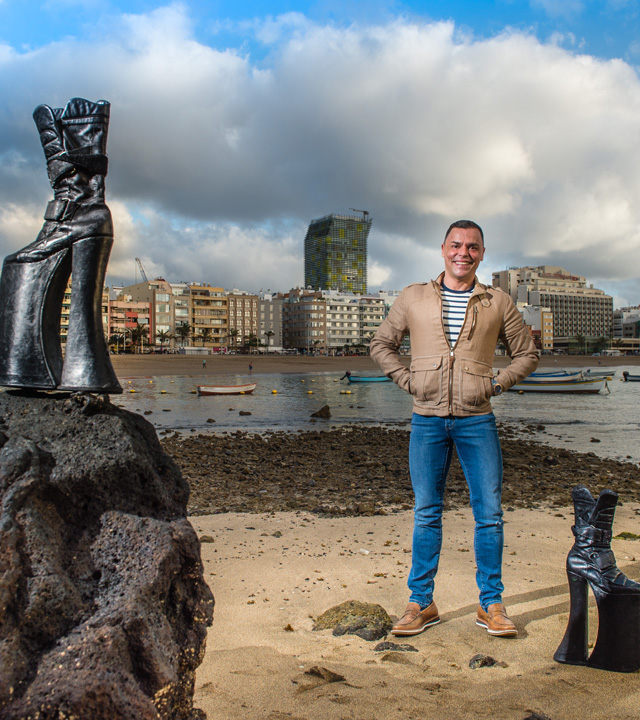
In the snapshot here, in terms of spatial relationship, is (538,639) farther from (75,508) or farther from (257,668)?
(75,508)

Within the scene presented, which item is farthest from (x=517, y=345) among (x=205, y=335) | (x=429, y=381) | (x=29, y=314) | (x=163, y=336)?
(x=205, y=335)

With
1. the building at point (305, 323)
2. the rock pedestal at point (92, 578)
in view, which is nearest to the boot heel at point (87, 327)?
the rock pedestal at point (92, 578)

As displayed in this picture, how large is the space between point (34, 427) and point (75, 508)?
1.86 ft

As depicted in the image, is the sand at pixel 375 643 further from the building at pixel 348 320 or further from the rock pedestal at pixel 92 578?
the building at pixel 348 320

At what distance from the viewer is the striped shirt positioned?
3896mm

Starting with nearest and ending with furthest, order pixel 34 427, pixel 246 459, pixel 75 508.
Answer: pixel 75 508, pixel 34 427, pixel 246 459

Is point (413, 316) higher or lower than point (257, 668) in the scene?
higher

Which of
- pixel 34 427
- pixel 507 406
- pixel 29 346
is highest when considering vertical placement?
pixel 29 346

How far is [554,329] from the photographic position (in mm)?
191125

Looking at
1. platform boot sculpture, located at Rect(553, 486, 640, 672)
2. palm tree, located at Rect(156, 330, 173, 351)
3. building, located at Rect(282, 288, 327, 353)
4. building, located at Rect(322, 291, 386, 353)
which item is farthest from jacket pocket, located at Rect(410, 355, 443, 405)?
building, located at Rect(322, 291, 386, 353)


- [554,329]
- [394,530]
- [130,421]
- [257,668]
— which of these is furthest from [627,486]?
[554,329]

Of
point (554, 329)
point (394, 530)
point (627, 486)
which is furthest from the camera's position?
point (554, 329)

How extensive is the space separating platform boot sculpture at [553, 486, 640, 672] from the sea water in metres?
10.7

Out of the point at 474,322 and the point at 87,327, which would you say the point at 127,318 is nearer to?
the point at 87,327
